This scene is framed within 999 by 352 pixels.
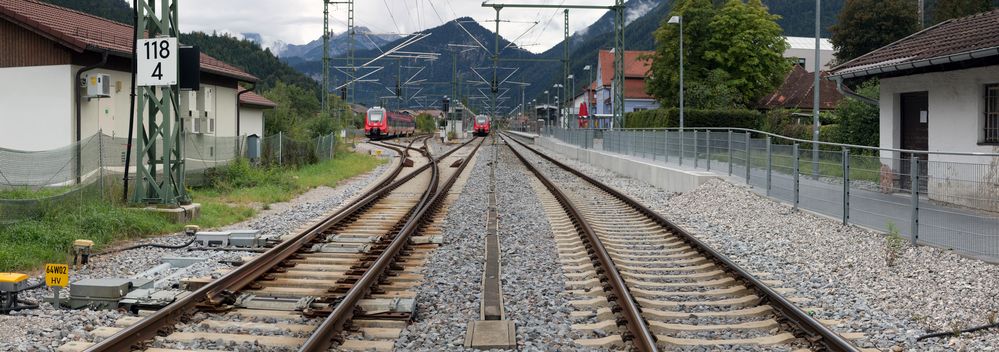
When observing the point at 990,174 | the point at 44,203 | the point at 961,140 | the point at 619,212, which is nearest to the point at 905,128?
the point at 961,140

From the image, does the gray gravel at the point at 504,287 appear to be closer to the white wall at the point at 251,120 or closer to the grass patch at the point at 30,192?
the grass patch at the point at 30,192

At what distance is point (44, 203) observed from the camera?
39.1ft

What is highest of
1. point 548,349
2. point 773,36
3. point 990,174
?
point 773,36

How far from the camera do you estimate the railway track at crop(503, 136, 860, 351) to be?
659cm

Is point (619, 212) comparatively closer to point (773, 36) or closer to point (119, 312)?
point (119, 312)

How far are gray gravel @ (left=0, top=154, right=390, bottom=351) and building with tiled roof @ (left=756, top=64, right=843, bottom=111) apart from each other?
1741 inches

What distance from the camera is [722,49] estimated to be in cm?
5831

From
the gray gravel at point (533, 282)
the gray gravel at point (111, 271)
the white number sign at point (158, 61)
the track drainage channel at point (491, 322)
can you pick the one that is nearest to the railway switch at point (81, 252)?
the gray gravel at point (111, 271)

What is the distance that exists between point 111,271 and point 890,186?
9.49m

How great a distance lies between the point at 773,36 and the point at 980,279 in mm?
53535

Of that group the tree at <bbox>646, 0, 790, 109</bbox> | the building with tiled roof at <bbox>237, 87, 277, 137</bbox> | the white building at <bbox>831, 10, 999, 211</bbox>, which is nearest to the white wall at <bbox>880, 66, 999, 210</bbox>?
the white building at <bbox>831, 10, 999, 211</bbox>

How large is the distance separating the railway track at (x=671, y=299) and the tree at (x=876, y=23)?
5055 cm

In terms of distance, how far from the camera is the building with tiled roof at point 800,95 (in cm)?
5656

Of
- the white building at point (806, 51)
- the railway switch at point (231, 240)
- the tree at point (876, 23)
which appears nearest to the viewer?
the railway switch at point (231, 240)
